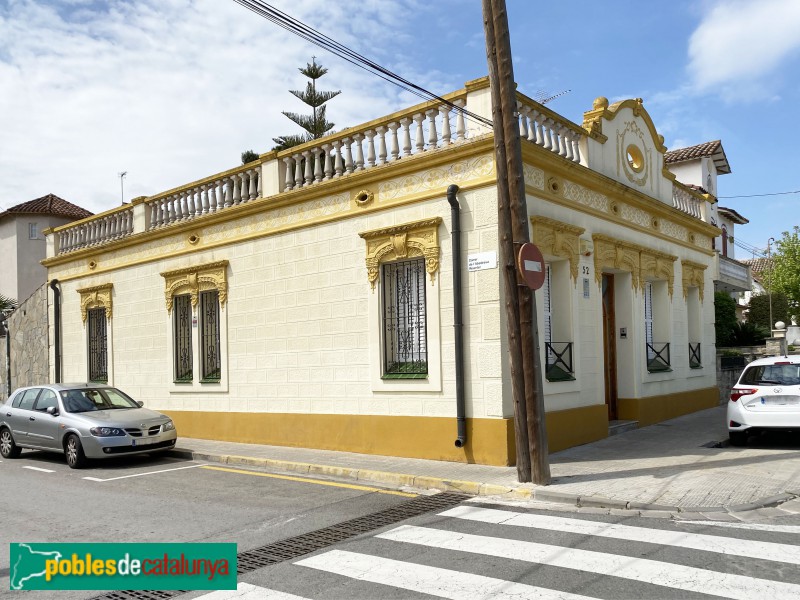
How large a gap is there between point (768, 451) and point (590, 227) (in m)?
4.61

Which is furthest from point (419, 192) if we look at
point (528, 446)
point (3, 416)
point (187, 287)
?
point (3, 416)

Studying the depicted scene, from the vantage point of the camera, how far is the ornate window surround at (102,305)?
58.4 feet

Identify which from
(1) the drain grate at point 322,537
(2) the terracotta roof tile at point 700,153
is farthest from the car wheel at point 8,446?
(2) the terracotta roof tile at point 700,153

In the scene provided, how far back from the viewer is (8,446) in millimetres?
14148

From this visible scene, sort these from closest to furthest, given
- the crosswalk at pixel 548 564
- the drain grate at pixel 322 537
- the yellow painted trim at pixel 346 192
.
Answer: the crosswalk at pixel 548 564, the drain grate at pixel 322 537, the yellow painted trim at pixel 346 192

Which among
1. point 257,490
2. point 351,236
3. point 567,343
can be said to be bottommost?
point 257,490

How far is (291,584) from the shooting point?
18.9 ft

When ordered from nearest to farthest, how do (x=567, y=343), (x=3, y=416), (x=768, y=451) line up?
(x=768, y=451), (x=567, y=343), (x=3, y=416)

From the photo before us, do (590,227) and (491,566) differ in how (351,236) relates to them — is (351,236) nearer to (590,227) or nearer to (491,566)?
(590,227)

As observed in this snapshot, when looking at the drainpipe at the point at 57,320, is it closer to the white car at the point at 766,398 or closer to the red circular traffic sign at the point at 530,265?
the red circular traffic sign at the point at 530,265

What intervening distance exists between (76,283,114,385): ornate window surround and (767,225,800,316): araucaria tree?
36687 millimetres

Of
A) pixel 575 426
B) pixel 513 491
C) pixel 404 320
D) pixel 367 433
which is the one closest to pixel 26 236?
pixel 367 433

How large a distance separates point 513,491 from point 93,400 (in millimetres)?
8460

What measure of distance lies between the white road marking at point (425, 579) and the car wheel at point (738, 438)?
7.67 m
